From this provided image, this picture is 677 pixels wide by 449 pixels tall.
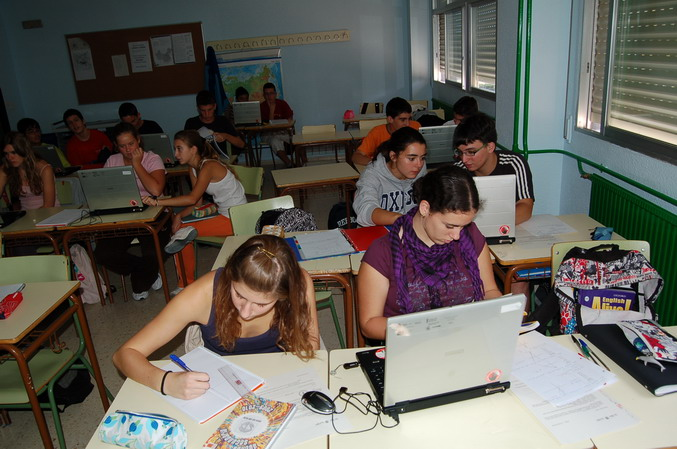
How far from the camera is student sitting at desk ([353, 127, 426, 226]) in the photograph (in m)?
2.78

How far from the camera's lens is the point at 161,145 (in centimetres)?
492

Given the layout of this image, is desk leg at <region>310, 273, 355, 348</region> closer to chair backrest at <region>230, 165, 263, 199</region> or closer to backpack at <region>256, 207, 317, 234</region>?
backpack at <region>256, 207, 317, 234</region>

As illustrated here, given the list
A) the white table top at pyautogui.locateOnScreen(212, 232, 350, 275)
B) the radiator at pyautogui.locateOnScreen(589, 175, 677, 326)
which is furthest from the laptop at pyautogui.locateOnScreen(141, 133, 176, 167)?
the radiator at pyautogui.locateOnScreen(589, 175, 677, 326)

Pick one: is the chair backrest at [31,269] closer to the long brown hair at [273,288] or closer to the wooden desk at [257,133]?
the long brown hair at [273,288]

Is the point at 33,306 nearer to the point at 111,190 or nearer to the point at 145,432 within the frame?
the point at 145,432

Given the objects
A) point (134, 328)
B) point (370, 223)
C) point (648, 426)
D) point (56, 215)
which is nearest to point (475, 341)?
point (648, 426)

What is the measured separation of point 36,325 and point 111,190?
1.47 metres

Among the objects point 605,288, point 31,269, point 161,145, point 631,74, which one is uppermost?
point 631,74

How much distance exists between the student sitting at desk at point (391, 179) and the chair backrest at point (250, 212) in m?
0.46

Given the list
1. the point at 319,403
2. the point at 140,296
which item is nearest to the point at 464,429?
the point at 319,403

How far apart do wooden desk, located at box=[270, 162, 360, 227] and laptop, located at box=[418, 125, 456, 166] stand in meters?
0.62

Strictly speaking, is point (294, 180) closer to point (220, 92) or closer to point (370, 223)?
point (370, 223)

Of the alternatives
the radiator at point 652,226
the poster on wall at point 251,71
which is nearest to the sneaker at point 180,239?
the radiator at point 652,226

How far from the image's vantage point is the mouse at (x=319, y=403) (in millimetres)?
1390
